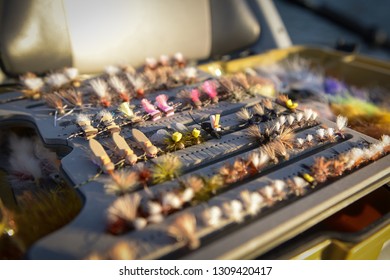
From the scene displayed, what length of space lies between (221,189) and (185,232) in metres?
0.12

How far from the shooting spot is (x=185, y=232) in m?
0.48

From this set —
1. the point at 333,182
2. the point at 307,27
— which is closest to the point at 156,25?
the point at 333,182

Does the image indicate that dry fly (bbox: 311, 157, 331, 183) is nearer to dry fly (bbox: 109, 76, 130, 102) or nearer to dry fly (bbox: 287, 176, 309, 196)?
dry fly (bbox: 287, 176, 309, 196)

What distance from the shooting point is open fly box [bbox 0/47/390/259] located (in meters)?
0.48

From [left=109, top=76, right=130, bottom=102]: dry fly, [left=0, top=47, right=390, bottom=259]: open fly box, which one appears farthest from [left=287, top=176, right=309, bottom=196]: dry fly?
[left=109, top=76, right=130, bottom=102]: dry fly

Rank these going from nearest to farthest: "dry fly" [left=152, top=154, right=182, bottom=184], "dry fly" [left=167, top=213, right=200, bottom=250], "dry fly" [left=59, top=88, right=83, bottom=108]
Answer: "dry fly" [left=167, top=213, right=200, bottom=250] < "dry fly" [left=152, top=154, right=182, bottom=184] < "dry fly" [left=59, top=88, right=83, bottom=108]

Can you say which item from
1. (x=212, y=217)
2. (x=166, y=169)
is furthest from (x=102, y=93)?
(x=212, y=217)

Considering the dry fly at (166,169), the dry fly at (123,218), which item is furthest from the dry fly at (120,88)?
the dry fly at (123,218)

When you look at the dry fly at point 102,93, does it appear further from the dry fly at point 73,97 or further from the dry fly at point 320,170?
the dry fly at point 320,170

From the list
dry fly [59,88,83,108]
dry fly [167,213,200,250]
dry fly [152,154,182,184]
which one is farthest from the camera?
dry fly [59,88,83,108]
